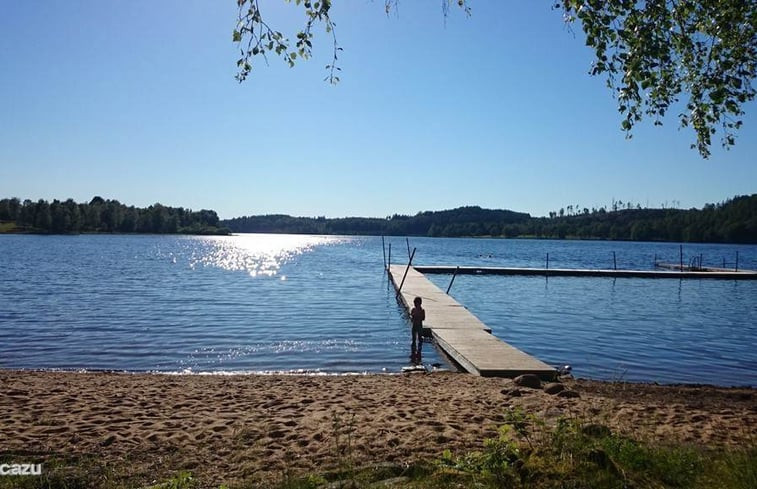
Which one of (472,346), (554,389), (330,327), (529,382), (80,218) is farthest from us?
(80,218)

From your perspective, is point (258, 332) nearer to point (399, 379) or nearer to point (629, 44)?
point (399, 379)

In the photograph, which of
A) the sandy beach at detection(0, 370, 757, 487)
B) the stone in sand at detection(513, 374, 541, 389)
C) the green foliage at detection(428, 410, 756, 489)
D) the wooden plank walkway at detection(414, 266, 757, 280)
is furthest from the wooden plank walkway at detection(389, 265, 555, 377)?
the wooden plank walkway at detection(414, 266, 757, 280)

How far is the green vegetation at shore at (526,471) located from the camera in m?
4.62

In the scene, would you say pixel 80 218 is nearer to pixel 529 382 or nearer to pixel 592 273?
pixel 592 273

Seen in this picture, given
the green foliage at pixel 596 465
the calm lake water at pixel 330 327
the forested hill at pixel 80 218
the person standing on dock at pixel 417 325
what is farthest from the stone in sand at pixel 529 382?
the forested hill at pixel 80 218

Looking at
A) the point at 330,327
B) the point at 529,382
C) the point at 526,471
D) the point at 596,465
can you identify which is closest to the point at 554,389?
the point at 529,382

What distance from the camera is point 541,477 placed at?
4.69m

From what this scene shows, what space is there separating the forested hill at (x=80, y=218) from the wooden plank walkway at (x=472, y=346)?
468 feet

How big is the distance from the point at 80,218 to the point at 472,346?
15547cm

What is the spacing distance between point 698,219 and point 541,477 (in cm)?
19279

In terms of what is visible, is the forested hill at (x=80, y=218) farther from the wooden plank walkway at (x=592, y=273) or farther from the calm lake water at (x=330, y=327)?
the wooden plank walkway at (x=592, y=273)

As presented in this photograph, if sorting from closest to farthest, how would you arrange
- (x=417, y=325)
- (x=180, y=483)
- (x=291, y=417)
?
(x=180, y=483) < (x=291, y=417) < (x=417, y=325)

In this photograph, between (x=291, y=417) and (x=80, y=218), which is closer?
(x=291, y=417)

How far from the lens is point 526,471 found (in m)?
4.79
